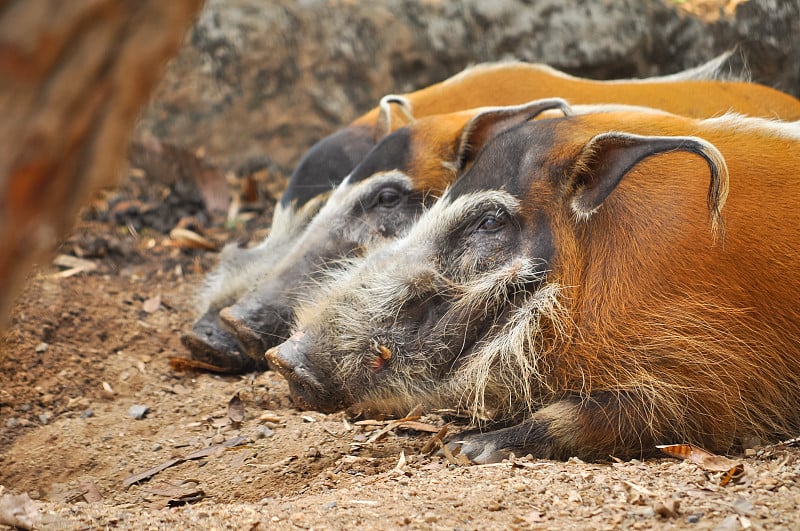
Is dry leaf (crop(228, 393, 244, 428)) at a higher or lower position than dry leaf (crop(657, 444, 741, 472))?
lower

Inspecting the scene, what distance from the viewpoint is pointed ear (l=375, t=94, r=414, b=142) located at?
488 centimetres

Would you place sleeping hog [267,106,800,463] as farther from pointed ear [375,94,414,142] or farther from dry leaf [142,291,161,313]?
dry leaf [142,291,161,313]

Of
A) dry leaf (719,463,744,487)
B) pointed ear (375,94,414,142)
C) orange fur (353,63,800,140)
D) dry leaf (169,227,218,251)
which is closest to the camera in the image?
dry leaf (719,463,744,487)

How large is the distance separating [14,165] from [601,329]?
7.38 ft

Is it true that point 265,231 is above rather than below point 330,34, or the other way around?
below

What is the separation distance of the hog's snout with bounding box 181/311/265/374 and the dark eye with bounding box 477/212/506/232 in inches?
60.1

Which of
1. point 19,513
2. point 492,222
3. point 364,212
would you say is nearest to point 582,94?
point 364,212

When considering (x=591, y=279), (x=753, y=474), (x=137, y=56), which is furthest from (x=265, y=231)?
(x=137, y=56)

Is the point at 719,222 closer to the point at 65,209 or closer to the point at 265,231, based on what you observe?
the point at 65,209

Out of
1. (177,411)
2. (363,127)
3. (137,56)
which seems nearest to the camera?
(137,56)

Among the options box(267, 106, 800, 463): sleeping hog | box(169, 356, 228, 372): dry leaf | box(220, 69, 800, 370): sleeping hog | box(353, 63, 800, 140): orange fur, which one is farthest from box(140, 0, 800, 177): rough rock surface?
box(267, 106, 800, 463): sleeping hog

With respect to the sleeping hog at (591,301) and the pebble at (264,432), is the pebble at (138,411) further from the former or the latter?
the sleeping hog at (591,301)

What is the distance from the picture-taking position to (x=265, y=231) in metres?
6.18

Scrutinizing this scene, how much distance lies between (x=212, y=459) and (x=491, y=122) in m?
1.84
